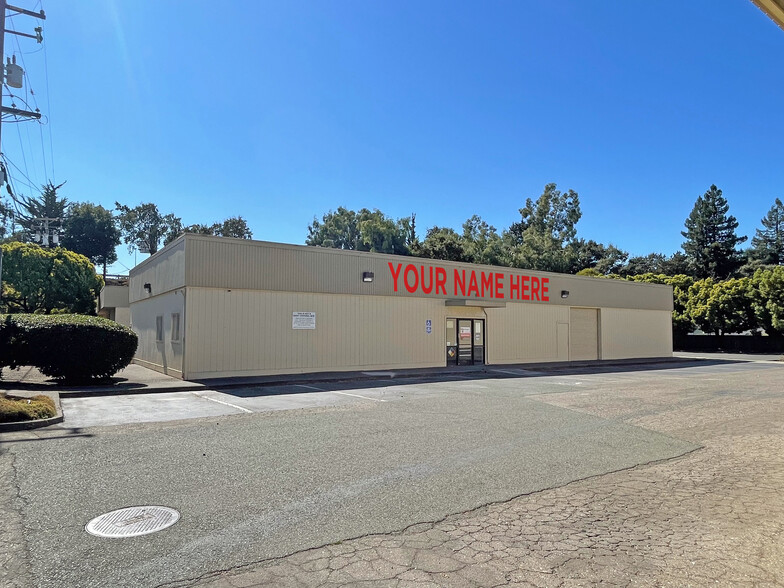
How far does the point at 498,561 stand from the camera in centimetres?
390

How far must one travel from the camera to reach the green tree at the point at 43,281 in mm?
36188

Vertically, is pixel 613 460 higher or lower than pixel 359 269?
lower

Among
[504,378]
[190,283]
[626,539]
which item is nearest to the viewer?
[626,539]

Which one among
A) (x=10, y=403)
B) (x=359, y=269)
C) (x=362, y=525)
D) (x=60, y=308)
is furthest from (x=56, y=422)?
(x=60, y=308)

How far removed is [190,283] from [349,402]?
7518 mm

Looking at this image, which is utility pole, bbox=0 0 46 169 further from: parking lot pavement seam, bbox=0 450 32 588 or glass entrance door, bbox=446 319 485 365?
glass entrance door, bbox=446 319 485 365

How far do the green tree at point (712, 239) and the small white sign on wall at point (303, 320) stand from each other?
63.0 meters

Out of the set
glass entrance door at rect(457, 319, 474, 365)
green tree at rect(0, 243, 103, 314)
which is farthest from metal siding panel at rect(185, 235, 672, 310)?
green tree at rect(0, 243, 103, 314)

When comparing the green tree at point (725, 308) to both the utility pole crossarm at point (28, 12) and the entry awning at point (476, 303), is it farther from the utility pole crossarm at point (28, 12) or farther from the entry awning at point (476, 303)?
the utility pole crossarm at point (28, 12)

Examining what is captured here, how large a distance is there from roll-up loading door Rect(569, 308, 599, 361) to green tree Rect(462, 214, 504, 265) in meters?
22.6

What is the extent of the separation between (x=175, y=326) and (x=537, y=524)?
1625 centimetres

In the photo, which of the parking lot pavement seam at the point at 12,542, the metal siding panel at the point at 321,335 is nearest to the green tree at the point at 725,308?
the metal siding panel at the point at 321,335

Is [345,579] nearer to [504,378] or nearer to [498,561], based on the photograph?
[498,561]

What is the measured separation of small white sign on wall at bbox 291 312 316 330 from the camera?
19.0 metres
